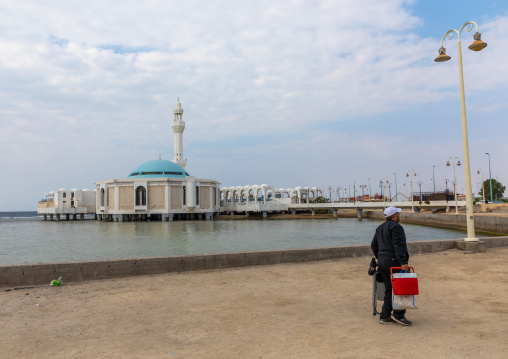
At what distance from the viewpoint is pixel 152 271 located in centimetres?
930

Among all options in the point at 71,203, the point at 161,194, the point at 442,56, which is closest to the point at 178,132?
the point at 161,194

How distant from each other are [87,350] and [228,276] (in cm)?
469

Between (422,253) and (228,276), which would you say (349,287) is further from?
(422,253)

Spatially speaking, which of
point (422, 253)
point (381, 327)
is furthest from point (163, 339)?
point (422, 253)

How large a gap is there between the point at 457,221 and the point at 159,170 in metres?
56.0

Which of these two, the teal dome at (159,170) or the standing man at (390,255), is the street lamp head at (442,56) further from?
the teal dome at (159,170)

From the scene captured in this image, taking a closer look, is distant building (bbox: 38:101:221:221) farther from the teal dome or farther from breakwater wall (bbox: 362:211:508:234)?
breakwater wall (bbox: 362:211:508:234)

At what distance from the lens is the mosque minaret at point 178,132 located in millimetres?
83875

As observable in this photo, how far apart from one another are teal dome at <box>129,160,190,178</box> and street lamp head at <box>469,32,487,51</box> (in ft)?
231

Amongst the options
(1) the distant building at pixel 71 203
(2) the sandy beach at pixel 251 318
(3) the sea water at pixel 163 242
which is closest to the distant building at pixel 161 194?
(1) the distant building at pixel 71 203

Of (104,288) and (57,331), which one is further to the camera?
(104,288)

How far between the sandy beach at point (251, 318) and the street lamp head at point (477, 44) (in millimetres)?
6791

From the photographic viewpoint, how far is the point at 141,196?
74625 millimetres

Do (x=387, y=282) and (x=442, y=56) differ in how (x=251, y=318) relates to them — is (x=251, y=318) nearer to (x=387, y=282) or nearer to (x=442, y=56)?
(x=387, y=282)
